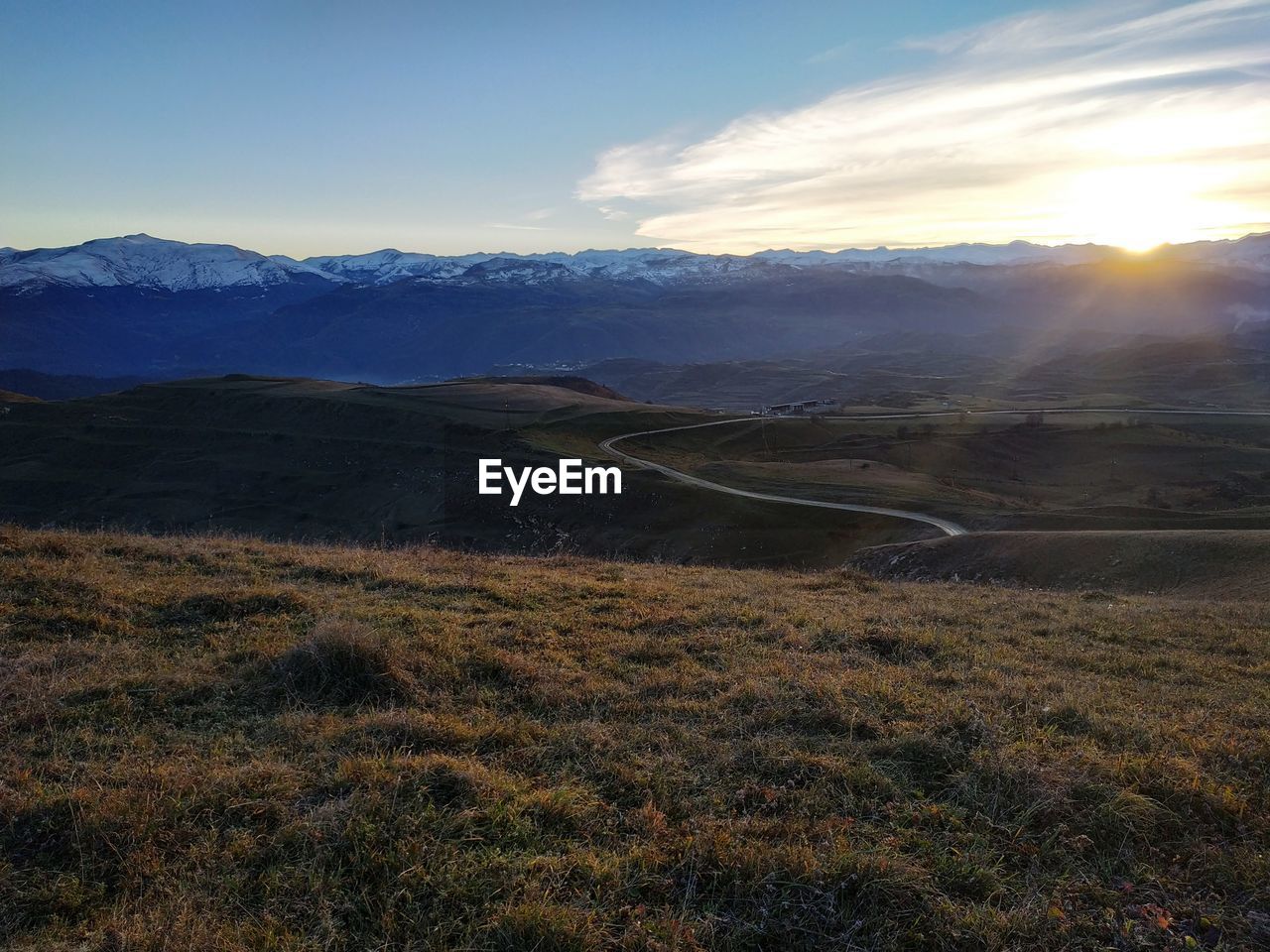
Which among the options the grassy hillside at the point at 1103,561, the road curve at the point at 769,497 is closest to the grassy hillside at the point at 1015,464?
the road curve at the point at 769,497

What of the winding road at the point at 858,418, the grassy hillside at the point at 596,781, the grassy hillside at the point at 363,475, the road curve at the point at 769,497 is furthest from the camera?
the grassy hillside at the point at 363,475

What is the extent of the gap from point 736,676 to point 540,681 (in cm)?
239

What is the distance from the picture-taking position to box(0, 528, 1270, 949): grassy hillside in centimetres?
495

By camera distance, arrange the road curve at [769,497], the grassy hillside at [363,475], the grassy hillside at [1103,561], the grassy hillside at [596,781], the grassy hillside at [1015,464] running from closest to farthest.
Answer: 1. the grassy hillside at [596,781]
2. the grassy hillside at [1103,561]
3. the road curve at [769,497]
4. the grassy hillside at [1015,464]
5. the grassy hillside at [363,475]

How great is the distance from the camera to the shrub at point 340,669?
8.17 m

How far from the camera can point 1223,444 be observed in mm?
95875

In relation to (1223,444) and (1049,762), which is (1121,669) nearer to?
(1049,762)

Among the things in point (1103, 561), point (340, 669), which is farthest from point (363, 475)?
point (340, 669)

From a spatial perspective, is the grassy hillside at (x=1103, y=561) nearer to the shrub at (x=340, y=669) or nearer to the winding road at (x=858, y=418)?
the winding road at (x=858, y=418)

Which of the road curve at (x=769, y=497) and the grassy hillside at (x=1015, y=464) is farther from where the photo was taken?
the grassy hillside at (x=1015, y=464)

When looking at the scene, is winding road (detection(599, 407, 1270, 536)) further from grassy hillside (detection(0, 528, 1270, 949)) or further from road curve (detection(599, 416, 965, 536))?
grassy hillside (detection(0, 528, 1270, 949))

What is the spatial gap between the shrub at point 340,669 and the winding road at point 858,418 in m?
39.9

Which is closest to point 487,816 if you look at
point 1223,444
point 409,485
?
point 409,485

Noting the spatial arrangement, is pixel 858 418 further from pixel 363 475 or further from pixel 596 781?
pixel 596 781
